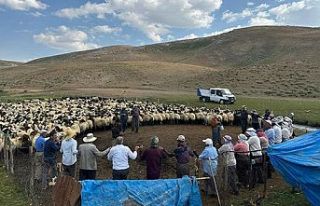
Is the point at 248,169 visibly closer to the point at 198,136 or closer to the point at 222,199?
the point at 222,199

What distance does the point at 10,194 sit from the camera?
1263cm

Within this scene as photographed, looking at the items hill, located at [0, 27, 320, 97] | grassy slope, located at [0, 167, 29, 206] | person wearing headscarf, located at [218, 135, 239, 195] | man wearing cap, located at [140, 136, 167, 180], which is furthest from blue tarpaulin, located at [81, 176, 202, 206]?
hill, located at [0, 27, 320, 97]

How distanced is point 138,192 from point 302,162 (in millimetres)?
3653

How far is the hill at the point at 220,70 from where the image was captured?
194ft

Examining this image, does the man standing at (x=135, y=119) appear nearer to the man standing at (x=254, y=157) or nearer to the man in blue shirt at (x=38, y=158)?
the man in blue shirt at (x=38, y=158)

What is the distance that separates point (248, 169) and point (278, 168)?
2.04 m

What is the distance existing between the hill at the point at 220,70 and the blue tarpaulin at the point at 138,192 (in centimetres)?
4301

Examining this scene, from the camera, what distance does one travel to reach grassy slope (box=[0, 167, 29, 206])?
11.8 meters

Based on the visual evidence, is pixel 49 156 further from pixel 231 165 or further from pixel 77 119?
pixel 77 119

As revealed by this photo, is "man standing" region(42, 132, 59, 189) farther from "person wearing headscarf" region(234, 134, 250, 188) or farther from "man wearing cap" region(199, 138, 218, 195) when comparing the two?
"person wearing headscarf" region(234, 134, 250, 188)

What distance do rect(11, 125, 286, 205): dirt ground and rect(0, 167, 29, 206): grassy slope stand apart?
254 millimetres

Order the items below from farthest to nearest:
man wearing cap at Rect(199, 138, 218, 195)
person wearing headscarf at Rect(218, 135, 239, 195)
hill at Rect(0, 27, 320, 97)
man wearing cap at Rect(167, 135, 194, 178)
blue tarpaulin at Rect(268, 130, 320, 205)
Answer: hill at Rect(0, 27, 320, 97), person wearing headscarf at Rect(218, 135, 239, 195), man wearing cap at Rect(167, 135, 194, 178), man wearing cap at Rect(199, 138, 218, 195), blue tarpaulin at Rect(268, 130, 320, 205)

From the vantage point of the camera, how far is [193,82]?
66938 mm

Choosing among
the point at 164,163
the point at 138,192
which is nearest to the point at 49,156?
the point at 164,163
